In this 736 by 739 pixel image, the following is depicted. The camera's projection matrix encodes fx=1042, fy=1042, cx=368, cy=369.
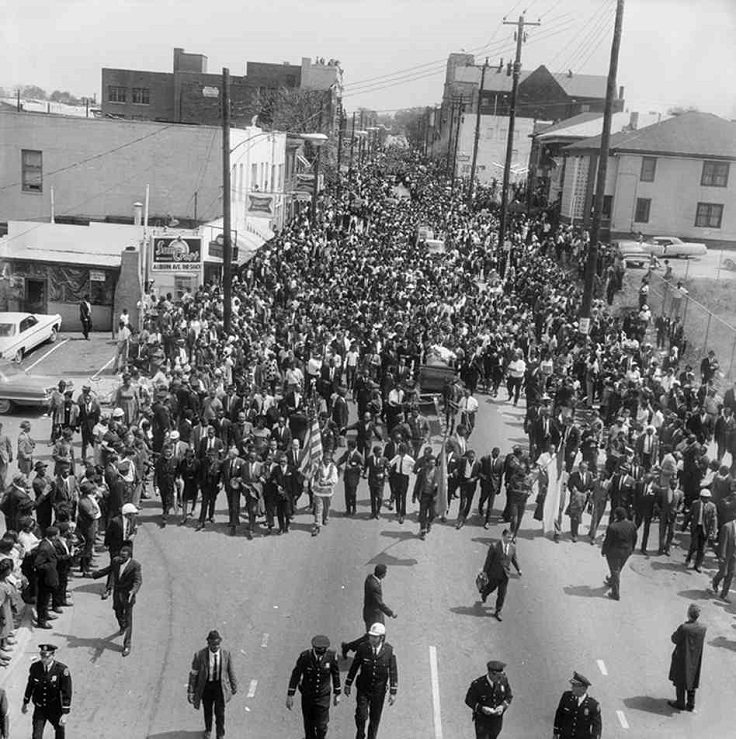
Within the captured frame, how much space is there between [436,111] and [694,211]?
123414mm

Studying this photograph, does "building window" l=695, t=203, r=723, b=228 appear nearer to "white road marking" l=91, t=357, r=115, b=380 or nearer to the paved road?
"white road marking" l=91, t=357, r=115, b=380

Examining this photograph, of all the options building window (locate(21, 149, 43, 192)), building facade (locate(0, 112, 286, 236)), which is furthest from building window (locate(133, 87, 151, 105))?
building facade (locate(0, 112, 286, 236))

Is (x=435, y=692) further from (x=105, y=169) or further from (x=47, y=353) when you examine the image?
(x=105, y=169)

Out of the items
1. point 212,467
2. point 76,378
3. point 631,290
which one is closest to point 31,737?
point 212,467

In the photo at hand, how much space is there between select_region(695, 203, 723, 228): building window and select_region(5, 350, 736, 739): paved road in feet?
130

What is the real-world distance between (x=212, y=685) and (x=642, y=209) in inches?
1860

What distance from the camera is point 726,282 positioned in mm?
39969

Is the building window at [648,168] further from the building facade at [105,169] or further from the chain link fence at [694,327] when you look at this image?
the building facade at [105,169]

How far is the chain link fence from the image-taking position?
30.0 metres

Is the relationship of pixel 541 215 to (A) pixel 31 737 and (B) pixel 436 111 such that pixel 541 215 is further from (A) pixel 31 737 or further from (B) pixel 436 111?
(B) pixel 436 111

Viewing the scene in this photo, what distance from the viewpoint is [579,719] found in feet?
32.0

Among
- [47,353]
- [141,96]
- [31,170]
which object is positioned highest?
[141,96]

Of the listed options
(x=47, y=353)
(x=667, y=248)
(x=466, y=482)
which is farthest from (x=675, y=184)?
(x=466, y=482)

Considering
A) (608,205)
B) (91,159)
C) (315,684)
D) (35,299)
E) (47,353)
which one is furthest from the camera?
(608,205)
